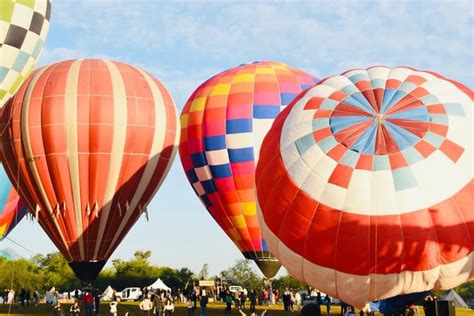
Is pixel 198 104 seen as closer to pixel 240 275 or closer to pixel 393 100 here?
pixel 393 100

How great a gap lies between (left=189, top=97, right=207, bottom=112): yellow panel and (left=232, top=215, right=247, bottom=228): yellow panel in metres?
4.45

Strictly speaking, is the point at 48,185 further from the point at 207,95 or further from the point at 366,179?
the point at 366,179

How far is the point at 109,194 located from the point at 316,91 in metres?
9.89

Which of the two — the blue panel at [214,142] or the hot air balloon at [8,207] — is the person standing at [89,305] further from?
the hot air balloon at [8,207]

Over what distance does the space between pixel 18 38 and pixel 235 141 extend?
970 centimetres

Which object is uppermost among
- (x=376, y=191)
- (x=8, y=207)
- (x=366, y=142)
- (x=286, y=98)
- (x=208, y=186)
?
(x=286, y=98)

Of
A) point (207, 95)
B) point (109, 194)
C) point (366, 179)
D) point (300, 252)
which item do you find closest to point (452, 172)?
point (366, 179)

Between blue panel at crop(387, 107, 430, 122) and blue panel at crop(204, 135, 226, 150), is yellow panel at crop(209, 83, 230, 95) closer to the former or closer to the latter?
blue panel at crop(204, 135, 226, 150)

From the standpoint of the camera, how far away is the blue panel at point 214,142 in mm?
26078

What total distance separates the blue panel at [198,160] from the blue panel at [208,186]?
0.68m

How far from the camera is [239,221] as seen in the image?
2617 centimetres


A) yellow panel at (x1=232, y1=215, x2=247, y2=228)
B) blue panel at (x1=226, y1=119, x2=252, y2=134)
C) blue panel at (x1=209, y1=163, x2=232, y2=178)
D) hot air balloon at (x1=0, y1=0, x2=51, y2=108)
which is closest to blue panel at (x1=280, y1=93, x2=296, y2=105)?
blue panel at (x1=226, y1=119, x2=252, y2=134)

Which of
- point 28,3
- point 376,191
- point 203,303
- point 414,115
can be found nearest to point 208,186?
point 203,303

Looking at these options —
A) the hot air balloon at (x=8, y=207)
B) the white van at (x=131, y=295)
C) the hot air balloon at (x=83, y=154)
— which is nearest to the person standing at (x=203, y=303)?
the hot air balloon at (x=83, y=154)
